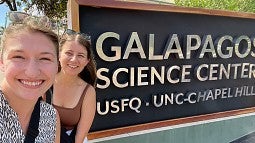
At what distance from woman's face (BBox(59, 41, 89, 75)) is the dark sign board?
2.01 feet

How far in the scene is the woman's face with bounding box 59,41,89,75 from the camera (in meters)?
2.20

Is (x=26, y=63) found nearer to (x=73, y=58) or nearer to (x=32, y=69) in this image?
(x=32, y=69)

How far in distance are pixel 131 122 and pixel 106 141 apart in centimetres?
36

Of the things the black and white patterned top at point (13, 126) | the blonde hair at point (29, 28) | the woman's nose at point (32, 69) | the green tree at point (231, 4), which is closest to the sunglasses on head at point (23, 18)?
the blonde hair at point (29, 28)

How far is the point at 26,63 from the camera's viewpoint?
120cm

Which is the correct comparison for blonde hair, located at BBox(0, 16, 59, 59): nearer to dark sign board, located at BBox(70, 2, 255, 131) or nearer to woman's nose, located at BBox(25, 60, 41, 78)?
woman's nose, located at BBox(25, 60, 41, 78)

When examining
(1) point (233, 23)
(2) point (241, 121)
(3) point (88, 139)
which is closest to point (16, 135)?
(3) point (88, 139)

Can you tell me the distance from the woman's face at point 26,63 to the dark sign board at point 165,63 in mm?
1610

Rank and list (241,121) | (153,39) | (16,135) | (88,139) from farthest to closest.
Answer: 1. (241,121)
2. (153,39)
3. (88,139)
4. (16,135)

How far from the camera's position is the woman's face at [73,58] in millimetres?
2198

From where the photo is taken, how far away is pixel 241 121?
13.3ft

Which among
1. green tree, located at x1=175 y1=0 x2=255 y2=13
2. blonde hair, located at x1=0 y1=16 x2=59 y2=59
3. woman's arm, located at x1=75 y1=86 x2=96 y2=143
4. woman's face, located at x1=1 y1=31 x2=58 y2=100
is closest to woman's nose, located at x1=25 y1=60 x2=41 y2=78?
woman's face, located at x1=1 y1=31 x2=58 y2=100

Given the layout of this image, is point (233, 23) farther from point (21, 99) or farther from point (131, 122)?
point (21, 99)

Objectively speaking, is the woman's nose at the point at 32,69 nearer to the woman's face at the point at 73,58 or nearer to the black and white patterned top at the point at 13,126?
the black and white patterned top at the point at 13,126
